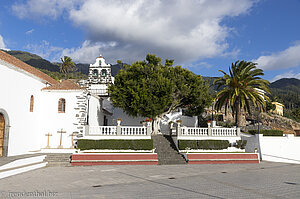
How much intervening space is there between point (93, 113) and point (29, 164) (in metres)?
10.9

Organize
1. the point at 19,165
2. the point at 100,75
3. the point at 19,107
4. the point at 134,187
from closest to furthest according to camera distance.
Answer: the point at 134,187 < the point at 19,165 < the point at 19,107 < the point at 100,75

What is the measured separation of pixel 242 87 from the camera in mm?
25953

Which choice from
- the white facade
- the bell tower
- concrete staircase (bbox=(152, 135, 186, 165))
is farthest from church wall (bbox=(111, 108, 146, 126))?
the white facade

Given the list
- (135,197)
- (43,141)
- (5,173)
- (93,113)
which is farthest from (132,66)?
(135,197)

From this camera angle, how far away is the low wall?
2256 cm

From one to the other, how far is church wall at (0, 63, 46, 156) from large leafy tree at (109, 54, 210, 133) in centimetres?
777

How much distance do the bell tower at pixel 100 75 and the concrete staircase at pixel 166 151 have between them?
40.8 feet

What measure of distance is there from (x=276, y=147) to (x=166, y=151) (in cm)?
1120

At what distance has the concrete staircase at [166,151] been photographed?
62.4 feet

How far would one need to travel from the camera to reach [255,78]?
26.3m

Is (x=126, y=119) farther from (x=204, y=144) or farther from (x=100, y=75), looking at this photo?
(x=204, y=144)

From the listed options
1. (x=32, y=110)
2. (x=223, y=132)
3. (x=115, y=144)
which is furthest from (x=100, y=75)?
(x=223, y=132)

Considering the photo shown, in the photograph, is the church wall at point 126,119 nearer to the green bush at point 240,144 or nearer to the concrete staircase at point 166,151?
the concrete staircase at point 166,151

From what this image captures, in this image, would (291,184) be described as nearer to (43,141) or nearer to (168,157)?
(168,157)
